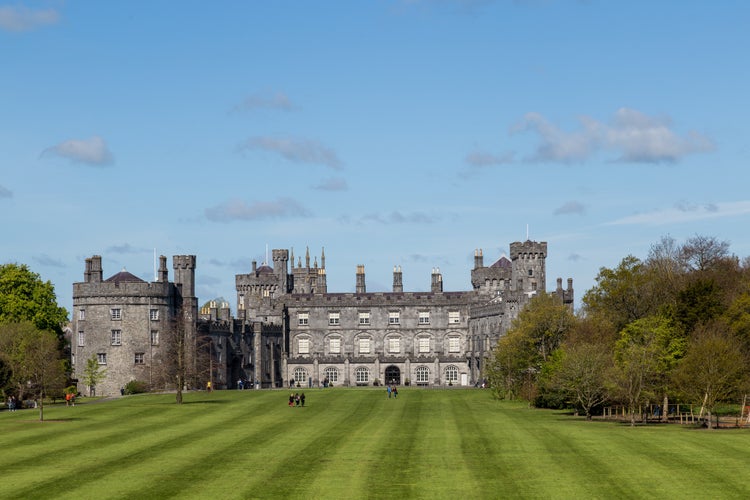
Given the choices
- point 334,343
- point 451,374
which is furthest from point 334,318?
point 451,374

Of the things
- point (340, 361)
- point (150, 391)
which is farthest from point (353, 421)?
point (340, 361)

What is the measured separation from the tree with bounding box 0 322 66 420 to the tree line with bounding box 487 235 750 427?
111 feet

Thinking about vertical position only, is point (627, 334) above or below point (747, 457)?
above

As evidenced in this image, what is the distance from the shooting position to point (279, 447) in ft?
181

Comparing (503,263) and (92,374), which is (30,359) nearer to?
(92,374)

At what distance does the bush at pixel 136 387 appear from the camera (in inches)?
4370

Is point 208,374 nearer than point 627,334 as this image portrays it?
No

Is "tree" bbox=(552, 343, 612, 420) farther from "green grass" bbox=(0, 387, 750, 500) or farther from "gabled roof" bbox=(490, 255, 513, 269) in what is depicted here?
"gabled roof" bbox=(490, 255, 513, 269)

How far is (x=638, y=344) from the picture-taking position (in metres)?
76.1

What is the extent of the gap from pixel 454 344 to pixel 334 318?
14.7 meters

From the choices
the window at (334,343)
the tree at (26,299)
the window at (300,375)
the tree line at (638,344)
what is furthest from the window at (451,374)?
the tree at (26,299)

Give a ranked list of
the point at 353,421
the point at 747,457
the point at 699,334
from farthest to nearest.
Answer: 1. the point at 699,334
2. the point at 353,421
3. the point at 747,457

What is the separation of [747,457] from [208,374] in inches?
3135

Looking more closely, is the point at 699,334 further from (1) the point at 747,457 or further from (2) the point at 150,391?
(2) the point at 150,391
